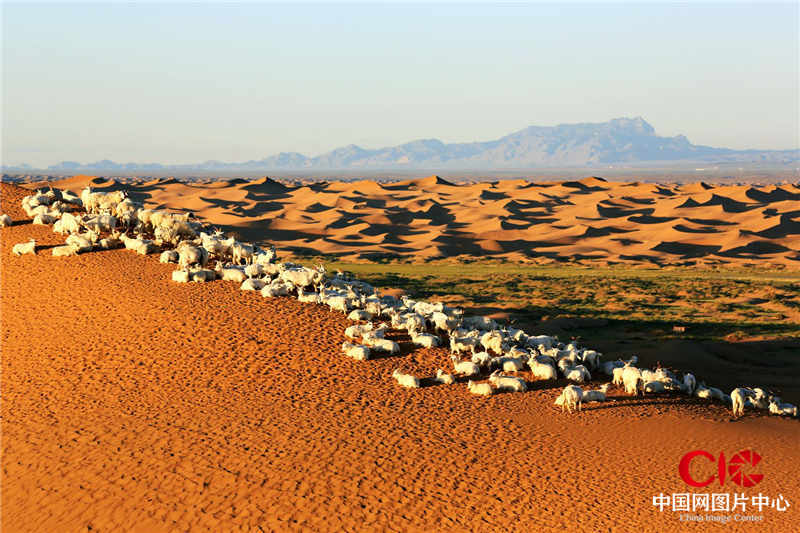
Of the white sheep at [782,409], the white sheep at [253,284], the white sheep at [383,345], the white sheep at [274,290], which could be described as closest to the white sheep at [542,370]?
the white sheep at [383,345]

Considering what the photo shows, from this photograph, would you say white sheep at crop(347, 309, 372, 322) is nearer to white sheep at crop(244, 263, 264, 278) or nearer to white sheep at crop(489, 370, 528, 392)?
white sheep at crop(244, 263, 264, 278)

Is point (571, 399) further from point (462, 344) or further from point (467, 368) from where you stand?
point (462, 344)

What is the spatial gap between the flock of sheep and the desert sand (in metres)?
0.41

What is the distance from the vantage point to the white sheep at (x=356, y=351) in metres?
14.3

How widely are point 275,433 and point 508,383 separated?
500cm

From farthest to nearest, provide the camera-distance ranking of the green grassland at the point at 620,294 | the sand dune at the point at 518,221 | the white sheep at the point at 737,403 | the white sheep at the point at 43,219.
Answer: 1. the sand dune at the point at 518,221
2. the green grassland at the point at 620,294
3. the white sheep at the point at 43,219
4. the white sheep at the point at 737,403

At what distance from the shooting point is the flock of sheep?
45.0 feet

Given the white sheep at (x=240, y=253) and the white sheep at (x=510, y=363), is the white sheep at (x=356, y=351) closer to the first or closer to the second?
the white sheep at (x=510, y=363)

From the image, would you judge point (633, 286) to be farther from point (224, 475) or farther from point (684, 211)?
point (684, 211)

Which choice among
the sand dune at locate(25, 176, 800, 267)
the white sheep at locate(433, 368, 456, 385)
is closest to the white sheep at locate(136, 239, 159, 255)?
the white sheep at locate(433, 368, 456, 385)

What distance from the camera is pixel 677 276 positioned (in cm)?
3678

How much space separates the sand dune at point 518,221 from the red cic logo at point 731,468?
108ft

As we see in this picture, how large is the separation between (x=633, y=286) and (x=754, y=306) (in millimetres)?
6317

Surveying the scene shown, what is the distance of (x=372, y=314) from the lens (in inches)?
655
